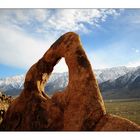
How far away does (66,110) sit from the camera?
16.7m

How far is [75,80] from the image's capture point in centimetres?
1681

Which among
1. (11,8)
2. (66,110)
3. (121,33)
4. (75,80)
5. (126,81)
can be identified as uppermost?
(11,8)

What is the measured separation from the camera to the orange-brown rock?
52.0 ft

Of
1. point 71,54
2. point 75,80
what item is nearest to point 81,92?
point 75,80

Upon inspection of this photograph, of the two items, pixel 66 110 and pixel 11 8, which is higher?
pixel 11 8

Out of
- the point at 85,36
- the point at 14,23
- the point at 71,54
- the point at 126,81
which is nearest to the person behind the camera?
the point at 71,54

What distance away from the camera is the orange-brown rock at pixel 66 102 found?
15859 millimetres

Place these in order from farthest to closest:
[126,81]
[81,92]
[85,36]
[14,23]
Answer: [126,81] → [85,36] → [14,23] → [81,92]

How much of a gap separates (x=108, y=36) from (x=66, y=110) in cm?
1373

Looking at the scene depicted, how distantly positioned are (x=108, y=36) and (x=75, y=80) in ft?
43.4

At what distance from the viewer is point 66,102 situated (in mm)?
16844

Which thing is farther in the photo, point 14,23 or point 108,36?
point 108,36
